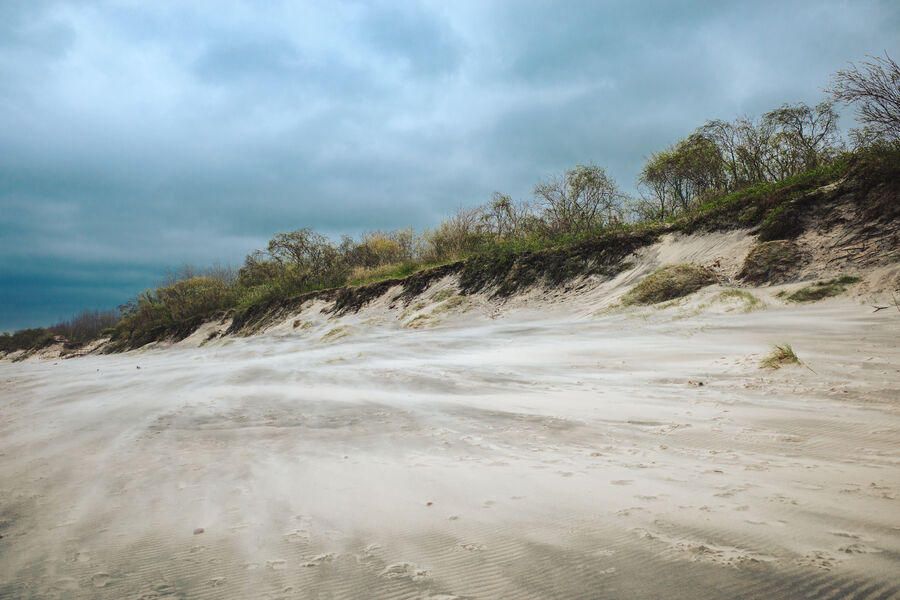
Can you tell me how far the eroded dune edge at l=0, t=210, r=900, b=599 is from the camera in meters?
1.28

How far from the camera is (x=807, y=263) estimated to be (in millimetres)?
8133

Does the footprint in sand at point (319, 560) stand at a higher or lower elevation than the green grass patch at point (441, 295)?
lower

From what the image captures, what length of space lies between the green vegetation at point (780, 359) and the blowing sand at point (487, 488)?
0.31 ft

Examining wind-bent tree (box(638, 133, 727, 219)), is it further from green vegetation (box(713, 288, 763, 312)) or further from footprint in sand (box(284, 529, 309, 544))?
footprint in sand (box(284, 529, 309, 544))

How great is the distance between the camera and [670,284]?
929cm

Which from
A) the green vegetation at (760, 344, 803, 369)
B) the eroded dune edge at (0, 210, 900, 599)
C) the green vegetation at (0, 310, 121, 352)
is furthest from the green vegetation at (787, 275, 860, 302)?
the green vegetation at (0, 310, 121, 352)

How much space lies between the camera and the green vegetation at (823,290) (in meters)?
7.01

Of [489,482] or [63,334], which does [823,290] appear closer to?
[489,482]

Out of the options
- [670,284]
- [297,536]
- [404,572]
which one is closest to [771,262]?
[670,284]

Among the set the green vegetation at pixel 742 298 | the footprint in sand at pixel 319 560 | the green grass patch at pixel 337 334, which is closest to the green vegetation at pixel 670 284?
the green vegetation at pixel 742 298

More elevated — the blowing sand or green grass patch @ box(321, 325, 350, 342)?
green grass patch @ box(321, 325, 350, 342)

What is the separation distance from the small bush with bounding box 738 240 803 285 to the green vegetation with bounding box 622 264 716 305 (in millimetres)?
686

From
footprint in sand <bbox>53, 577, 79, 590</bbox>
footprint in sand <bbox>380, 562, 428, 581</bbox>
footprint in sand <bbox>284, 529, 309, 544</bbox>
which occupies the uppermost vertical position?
footprint in sand <bbox>53, 577, 79, 590</bbox>

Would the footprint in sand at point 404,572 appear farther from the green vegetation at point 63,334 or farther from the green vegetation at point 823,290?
the green vegetation at point 63,334
